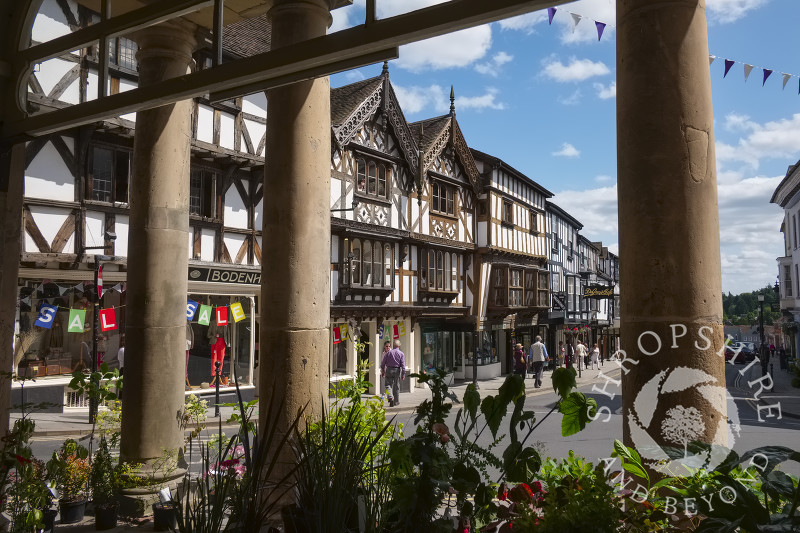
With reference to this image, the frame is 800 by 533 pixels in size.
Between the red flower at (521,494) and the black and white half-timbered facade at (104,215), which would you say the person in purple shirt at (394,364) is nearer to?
the black and white half-timbered facade at (104,215)

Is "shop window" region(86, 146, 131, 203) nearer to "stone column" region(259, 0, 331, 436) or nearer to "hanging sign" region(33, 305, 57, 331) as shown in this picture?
"hanging sign" region(33, 305, 57, 331)

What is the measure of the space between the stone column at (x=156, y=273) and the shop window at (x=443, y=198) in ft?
62.6

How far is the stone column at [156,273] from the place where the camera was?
5.73 metres

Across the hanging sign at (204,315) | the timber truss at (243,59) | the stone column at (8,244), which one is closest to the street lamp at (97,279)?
the hanging sign at (204,315)

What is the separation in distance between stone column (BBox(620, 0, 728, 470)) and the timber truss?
56 centimetres

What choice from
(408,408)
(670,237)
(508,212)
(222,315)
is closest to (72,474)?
(670,237)

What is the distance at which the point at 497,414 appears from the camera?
284cm

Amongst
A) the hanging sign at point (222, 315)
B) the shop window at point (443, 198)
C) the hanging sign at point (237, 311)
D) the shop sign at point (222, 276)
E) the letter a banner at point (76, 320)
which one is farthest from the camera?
the shop window at point (443, 198)

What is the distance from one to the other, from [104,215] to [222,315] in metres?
4.14

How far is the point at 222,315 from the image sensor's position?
17.0 m

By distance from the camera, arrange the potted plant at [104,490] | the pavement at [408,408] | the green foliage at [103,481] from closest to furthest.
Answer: the potted plant at [104,490]
the green foliage at [103,481]
the pavement at [408,408]

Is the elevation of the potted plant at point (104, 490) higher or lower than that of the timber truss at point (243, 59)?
lower

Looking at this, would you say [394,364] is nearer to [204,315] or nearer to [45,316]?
[204,315]

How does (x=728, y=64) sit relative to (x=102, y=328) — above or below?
above
